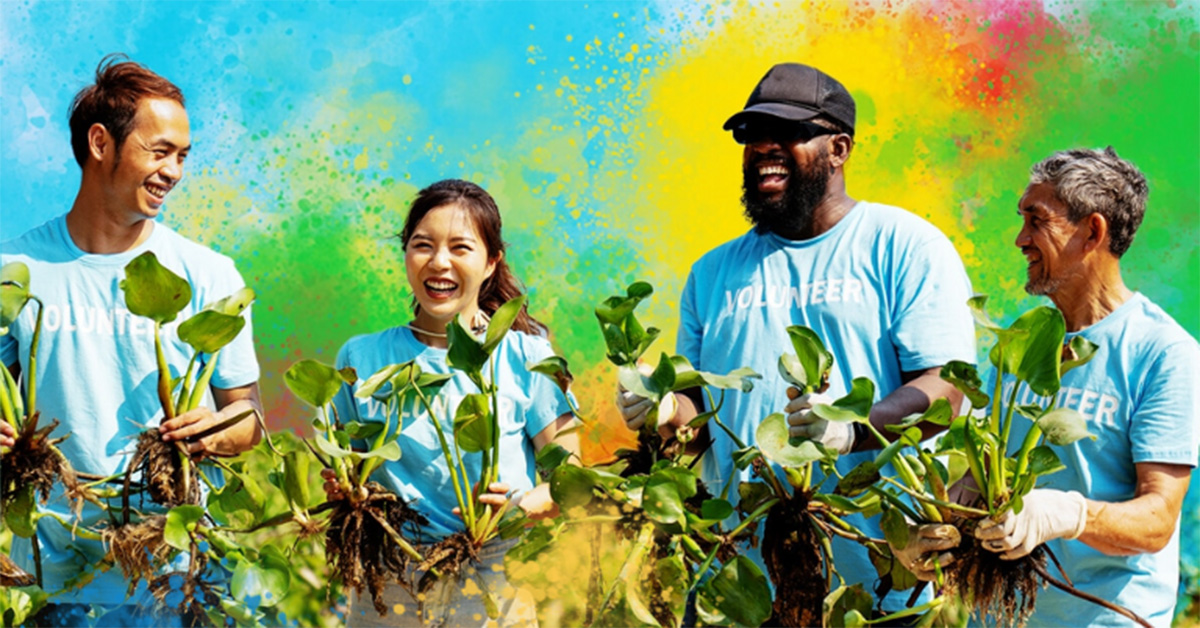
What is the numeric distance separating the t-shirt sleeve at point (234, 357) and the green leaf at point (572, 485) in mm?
676

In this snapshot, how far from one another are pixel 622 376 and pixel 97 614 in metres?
1.02

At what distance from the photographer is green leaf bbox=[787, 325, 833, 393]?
4.19 ft

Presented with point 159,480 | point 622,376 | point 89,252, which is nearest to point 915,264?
point 622,376

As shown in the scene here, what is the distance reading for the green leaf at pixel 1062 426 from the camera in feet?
3.94

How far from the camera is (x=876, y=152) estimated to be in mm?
2867

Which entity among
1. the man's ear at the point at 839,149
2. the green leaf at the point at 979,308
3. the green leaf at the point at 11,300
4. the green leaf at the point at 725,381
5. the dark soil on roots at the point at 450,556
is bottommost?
the dark soil on roots at the point at 450,556

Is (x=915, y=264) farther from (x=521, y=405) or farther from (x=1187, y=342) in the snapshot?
(x=521, y=405)

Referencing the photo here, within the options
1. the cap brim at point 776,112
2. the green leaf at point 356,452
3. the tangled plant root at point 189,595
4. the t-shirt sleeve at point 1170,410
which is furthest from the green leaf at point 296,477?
the t-shirt sleeve at point 1170,410

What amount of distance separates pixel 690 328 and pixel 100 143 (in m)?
1.05

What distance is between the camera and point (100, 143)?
6.12ft

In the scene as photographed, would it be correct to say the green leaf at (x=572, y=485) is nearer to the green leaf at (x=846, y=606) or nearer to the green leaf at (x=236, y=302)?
the green leaf at (x=846, y=606)

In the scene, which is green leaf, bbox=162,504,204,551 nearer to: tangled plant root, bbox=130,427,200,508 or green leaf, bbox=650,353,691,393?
tangled plant root, bbox=130,427,200,508

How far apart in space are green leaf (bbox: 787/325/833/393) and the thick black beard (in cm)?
52

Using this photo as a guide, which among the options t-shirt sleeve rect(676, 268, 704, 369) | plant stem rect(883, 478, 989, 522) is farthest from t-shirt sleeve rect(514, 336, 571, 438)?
plant stem rect(883, 478, 989, 522)
